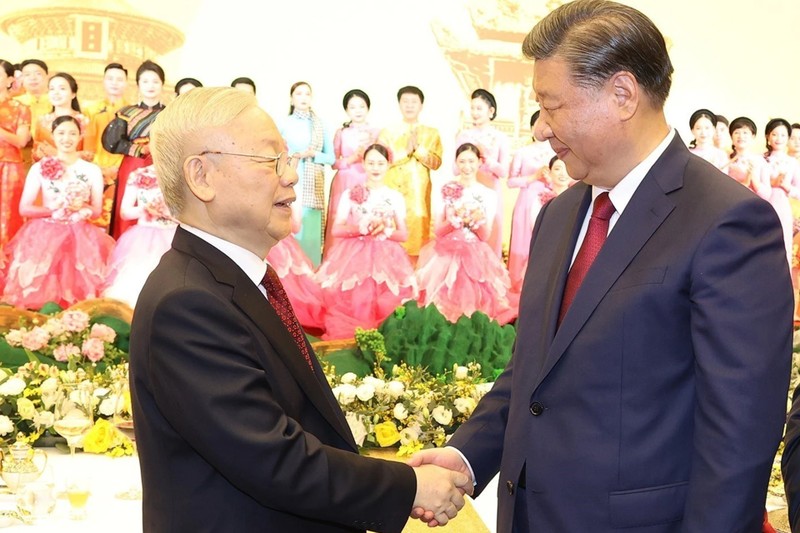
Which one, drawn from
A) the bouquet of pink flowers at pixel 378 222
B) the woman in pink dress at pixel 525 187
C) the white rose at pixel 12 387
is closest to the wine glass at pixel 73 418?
the white rose at pixel 12 387

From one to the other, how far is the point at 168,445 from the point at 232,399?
173mm

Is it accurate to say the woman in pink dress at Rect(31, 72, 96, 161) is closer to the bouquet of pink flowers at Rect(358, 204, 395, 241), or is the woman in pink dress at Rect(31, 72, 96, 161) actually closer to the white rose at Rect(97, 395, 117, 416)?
the bouquet of pink flowers at Rect(358, 204, 395, 241)

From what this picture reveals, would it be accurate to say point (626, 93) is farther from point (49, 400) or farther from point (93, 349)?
point (93, 349)

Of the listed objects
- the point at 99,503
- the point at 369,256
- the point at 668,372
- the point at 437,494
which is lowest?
the point at 99,503

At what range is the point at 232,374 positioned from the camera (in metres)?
1.68

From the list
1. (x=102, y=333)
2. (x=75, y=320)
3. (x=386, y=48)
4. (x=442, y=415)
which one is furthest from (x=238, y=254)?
(x=386, y=48)

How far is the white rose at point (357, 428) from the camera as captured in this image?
415 cm

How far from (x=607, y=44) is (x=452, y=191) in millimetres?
5965

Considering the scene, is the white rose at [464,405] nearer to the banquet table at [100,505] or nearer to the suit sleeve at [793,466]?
the banquet table at [100,505]

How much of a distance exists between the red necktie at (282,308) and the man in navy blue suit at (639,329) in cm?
45

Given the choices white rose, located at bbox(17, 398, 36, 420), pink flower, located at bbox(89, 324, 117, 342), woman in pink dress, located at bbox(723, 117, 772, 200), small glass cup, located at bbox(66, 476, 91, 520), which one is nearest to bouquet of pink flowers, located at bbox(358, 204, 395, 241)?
pink flower, located at bbox(89, 324, 117, 342)

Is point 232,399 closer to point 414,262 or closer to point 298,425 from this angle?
point 298,425

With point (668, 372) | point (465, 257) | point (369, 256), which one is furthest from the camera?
point (465, 257)

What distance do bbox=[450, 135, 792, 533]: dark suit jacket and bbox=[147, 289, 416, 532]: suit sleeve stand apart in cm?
45
